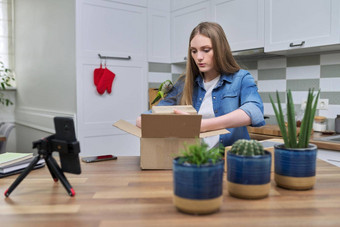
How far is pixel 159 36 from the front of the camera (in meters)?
3.55

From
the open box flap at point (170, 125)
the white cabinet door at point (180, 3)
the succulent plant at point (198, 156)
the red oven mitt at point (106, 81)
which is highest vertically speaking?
the white cabinet door at point (180, 3)

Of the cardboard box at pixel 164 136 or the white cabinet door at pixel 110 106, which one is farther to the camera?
the white cabinet door at pixel 110 106

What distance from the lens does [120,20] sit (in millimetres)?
3268

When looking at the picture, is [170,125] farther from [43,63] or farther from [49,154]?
[43,63]

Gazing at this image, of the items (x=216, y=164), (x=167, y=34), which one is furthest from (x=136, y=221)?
(x=167, y=34)

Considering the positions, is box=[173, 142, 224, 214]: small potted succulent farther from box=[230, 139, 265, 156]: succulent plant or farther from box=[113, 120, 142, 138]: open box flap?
box=[113, 120, 142, 138]: open box flap

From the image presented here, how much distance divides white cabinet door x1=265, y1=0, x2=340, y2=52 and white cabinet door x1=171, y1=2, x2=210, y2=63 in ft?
2.48

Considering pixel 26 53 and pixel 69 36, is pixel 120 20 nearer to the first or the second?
pixel 69 36

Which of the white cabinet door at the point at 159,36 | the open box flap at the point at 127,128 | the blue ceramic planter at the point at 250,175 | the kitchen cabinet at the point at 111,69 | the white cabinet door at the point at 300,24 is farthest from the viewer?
the white cabinet door at the point at 159,36

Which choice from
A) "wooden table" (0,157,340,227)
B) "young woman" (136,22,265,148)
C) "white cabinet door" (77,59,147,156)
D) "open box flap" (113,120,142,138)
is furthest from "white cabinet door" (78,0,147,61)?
"wooden table" (0,157,340,227)

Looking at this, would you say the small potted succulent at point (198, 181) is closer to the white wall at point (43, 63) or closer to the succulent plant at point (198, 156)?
the succulent plant at point (198, 156)

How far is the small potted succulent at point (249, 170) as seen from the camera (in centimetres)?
84

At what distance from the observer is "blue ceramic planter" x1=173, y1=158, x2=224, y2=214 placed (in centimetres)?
74

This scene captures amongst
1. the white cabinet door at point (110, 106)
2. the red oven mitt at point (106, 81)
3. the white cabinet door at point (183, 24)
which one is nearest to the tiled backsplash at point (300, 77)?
the white cabinet door at point (183, 24)
